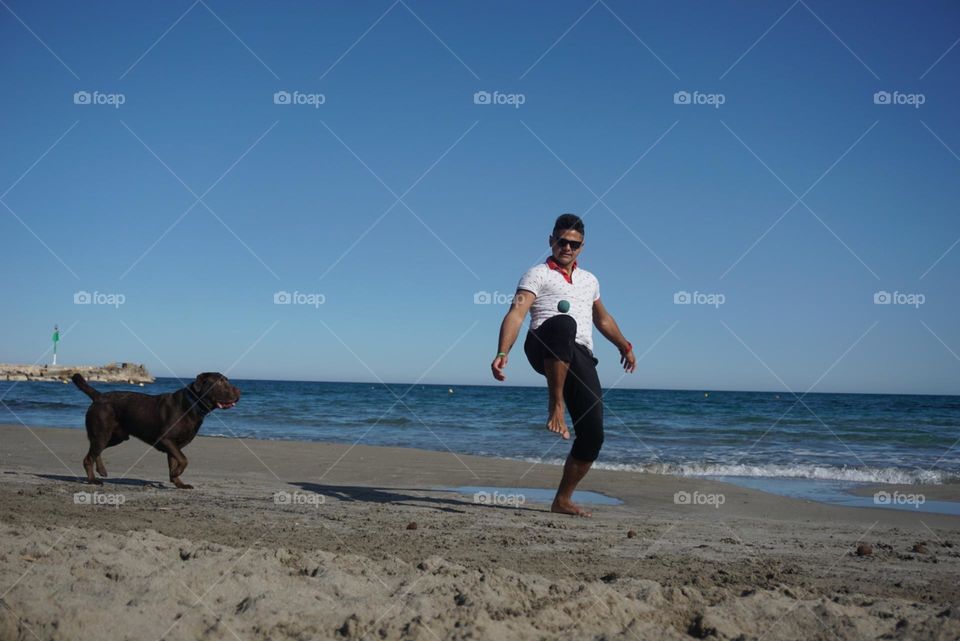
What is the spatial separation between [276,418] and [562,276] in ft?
59.7

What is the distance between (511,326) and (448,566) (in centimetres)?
197

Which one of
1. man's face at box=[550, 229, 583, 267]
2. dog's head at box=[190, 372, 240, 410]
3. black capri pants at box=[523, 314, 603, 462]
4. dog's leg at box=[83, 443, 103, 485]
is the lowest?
dog's leg at box=[83, 443, 103, 485]

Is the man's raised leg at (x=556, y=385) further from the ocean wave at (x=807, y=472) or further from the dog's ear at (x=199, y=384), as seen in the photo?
the ocean wave at (x=807, y=472)

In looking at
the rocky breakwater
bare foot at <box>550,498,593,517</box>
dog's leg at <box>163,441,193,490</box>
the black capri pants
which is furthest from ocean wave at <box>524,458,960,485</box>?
the rocky breakwater

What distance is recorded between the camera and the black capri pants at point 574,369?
208 inches

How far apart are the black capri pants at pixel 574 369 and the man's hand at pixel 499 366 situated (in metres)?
0.35

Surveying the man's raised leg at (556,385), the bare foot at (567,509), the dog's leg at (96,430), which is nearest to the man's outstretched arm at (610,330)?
the man's raised leg at (556,385)

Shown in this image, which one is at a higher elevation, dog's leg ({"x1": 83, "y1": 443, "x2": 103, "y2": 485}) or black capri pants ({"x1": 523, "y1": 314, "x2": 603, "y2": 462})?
black capri pants ({"x1": 523, "y1": 314, "x2": 603, "y2": 462})

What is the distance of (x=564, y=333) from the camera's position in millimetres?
5270

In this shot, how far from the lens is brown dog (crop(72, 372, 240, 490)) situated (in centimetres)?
709

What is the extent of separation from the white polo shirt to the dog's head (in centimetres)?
326

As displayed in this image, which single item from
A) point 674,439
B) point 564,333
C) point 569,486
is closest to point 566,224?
point 564,333

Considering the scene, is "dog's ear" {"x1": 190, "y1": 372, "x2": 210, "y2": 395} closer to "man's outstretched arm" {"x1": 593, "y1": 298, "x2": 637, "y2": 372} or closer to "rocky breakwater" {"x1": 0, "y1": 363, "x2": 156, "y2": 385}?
"man's outstretched arm" {"x1": 593, "y1": 298, "x2": 637, "y2": 372}

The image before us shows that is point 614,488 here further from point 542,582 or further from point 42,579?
point 42,579
